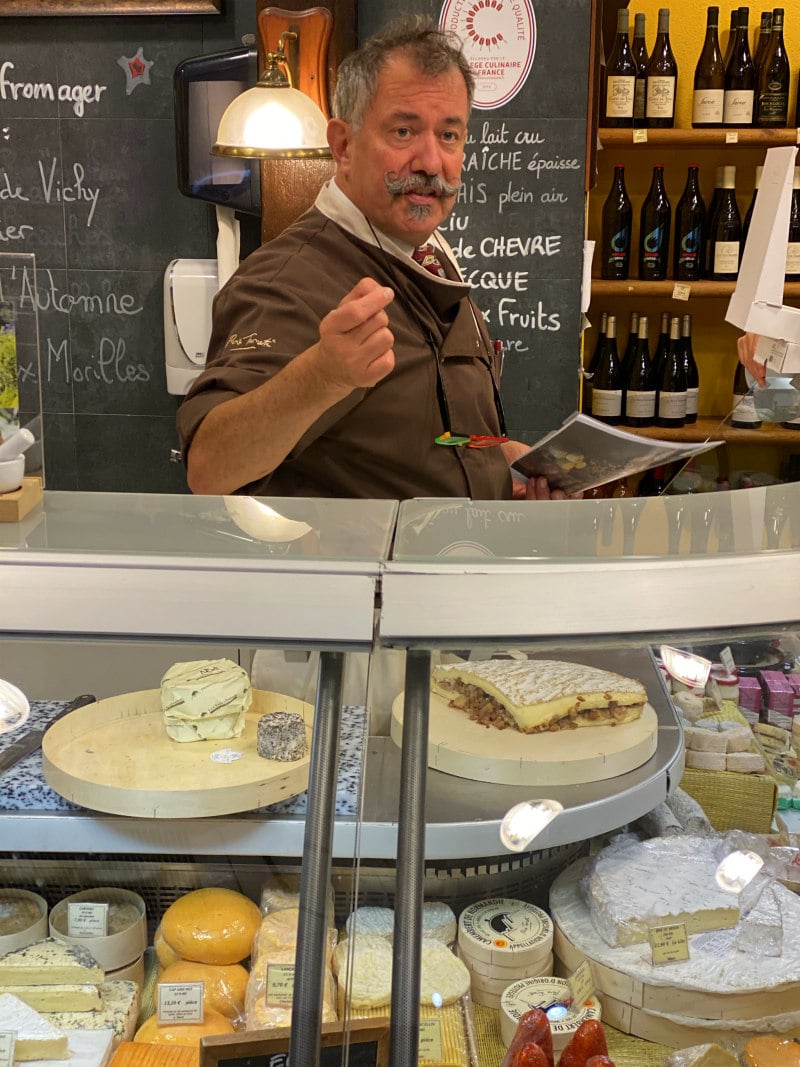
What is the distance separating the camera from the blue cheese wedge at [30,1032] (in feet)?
3.93

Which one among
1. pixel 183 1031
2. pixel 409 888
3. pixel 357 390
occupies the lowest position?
pixel 183 1031

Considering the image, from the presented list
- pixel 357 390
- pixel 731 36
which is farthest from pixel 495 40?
pixel 357 390

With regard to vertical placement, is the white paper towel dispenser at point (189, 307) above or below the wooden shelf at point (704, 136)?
below

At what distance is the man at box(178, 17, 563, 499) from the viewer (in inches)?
77.9

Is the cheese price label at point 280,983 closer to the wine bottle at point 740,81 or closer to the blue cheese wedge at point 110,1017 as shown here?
the blue cheese wedge at point 110,1017

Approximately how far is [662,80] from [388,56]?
8.55 ft

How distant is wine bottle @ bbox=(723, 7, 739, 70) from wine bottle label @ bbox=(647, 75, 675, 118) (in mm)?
345

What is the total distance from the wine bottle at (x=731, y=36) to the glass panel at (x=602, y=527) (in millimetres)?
3924

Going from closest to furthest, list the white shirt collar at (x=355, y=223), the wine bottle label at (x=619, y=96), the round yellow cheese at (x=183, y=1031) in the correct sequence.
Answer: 1. the round yellow cheese at (x=183, y=1031)
2. the white shirt collar at (x=355, y=223)
3. the wine bottle label at (x=619, y=96)

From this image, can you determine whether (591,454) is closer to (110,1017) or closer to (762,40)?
(110,1017)

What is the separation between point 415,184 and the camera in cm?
221

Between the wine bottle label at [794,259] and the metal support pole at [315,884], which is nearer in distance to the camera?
the metal support pole at [315,884]

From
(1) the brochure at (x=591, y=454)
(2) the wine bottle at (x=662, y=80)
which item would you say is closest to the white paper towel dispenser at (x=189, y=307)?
(2) the wine bottle at (x=662, y=80)

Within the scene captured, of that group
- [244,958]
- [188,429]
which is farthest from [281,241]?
[244,958]
